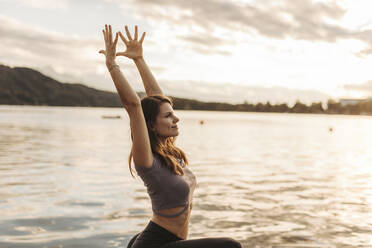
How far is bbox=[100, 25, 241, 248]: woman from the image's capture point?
4160 millimetres

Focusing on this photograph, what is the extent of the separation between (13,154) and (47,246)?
20666 mm

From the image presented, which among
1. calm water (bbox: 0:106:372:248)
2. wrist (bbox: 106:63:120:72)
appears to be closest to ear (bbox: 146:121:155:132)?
wrist (bbox: 106:63:120:72)

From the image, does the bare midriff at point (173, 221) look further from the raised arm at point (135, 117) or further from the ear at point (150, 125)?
the ear at point (150, 125)

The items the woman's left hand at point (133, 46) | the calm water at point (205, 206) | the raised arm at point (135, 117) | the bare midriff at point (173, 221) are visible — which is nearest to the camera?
the raised arm at point (135, 117)

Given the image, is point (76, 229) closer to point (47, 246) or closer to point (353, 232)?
point (47, 246)

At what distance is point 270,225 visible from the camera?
1098cm

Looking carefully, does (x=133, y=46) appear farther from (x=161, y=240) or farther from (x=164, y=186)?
(x=161, y=240)

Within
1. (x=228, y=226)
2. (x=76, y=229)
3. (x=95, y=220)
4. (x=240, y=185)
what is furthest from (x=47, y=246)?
(x=240, y=185)

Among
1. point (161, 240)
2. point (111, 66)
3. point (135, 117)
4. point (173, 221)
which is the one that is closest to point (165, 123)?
point (135, 117)

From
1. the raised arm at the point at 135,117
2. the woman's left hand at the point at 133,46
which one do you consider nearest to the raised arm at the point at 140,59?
the woman's left hand at the point at 133,46

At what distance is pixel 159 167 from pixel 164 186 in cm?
20

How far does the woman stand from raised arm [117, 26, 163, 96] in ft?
2.17

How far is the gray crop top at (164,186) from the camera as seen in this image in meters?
4.29

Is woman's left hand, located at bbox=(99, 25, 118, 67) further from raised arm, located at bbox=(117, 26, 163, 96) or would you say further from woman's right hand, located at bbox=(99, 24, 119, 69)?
raised arm, located at bbox=(117, 26, 163, 96)
